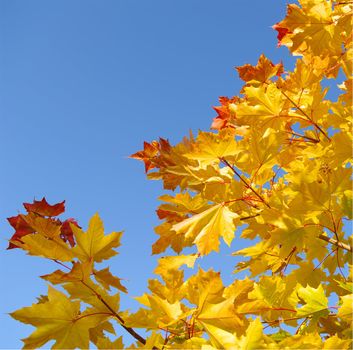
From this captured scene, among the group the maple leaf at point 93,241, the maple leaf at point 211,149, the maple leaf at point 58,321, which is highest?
the maple leaf at point 211,149

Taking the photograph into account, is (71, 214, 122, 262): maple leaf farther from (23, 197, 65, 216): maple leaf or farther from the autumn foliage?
(23, 197, 65, 216): maple leaf

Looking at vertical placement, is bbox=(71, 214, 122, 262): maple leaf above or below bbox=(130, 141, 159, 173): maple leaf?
below

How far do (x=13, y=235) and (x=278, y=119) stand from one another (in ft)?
4.41

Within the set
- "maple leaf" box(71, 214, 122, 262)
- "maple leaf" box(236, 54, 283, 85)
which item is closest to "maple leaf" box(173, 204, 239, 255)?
"maple leaf" box(71, 214, 122, 262)

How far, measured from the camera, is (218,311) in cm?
120

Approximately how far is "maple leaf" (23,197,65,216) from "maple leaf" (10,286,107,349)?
1.53 ft

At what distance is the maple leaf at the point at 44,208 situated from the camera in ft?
5.40

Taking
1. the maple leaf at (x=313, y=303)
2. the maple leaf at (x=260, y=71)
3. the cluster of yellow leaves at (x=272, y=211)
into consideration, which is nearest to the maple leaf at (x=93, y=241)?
the cluster of yellow leaves at (x=272, y=211)

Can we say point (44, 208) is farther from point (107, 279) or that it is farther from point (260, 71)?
point (260, 71)

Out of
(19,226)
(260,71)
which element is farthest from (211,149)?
(260,71)

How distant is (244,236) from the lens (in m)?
1.92

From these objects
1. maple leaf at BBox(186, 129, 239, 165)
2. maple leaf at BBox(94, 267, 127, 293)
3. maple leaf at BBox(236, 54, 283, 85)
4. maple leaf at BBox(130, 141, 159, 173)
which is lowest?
maple leaf at BBox(94, 267, 127, 293)

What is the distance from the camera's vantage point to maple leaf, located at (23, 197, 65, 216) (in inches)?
64.8

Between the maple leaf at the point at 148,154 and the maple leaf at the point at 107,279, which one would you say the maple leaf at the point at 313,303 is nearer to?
the maple leaf at the point at 107,279
